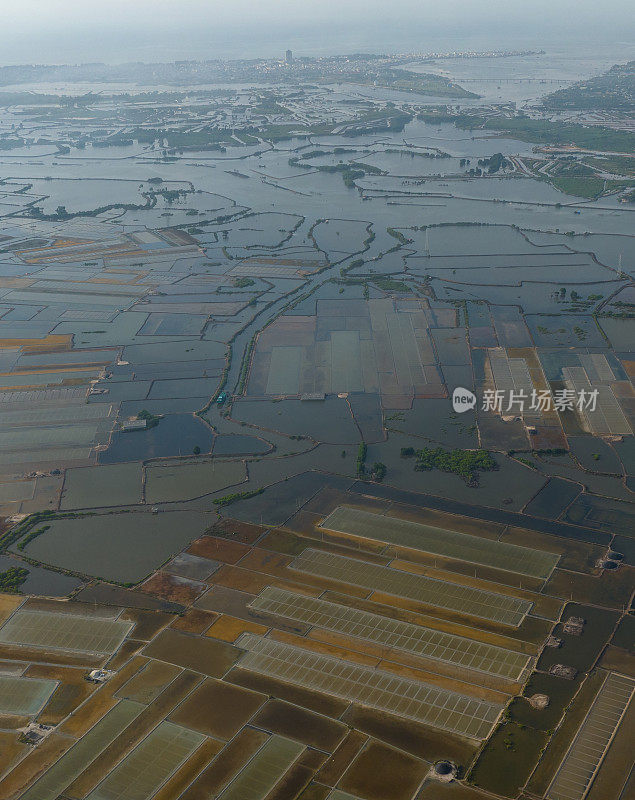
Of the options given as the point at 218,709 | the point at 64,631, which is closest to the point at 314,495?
the point at 64,631

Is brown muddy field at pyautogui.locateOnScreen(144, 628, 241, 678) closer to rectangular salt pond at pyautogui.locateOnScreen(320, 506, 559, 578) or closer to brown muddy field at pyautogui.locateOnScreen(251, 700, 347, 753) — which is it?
brown muddy field at pyautogui.locateOnScreen(251, 700, 347, 753)

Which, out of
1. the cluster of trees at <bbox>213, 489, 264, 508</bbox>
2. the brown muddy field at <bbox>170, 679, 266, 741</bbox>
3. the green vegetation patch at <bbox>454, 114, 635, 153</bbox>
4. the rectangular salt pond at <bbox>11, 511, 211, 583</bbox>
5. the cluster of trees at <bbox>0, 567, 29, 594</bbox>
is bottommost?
the brown muddy field at <bbox>170, 679, 266, 741</bbox>

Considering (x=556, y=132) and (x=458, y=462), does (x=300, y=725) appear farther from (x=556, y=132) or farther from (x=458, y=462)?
(x=556, y=132)

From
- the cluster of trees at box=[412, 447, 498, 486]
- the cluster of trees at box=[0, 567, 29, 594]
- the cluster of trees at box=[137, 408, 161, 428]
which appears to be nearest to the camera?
the cluster of trees at box=[0, 567, 29, 594]

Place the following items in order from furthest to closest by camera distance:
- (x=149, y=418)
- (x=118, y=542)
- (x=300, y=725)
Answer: (x=149, y=418) < (x=118, y=542) < (x=300, y=725)

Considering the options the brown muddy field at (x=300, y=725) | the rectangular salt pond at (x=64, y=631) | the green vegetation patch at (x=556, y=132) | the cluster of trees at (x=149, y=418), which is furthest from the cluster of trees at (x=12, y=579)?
the green vegetation patch at (x=556, y=132)

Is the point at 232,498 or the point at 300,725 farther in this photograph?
the point at 232,498

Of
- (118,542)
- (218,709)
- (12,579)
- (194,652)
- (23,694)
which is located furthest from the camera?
(118,542)

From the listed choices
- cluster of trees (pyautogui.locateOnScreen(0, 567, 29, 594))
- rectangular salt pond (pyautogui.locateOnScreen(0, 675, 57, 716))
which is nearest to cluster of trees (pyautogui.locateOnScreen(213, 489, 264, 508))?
cluster of trees (pyautogui.locateOnScreen(0, 567, 29, 594))

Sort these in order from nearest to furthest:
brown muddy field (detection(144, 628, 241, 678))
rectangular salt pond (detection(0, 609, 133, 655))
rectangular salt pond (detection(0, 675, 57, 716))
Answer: rectangular salt pond (detection(0, 675, 57, 716)) < brown muddy field (detection(144, 628, 241, 678)) < rectangular salt pond (detection(0, 609, 133, 655))

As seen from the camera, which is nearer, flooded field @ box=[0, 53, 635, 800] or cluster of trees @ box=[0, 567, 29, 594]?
flooded field @ box=[0, 53, 635, 800]

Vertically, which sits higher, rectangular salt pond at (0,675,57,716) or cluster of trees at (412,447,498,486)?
cluster of trees at (412,447,498,486)
